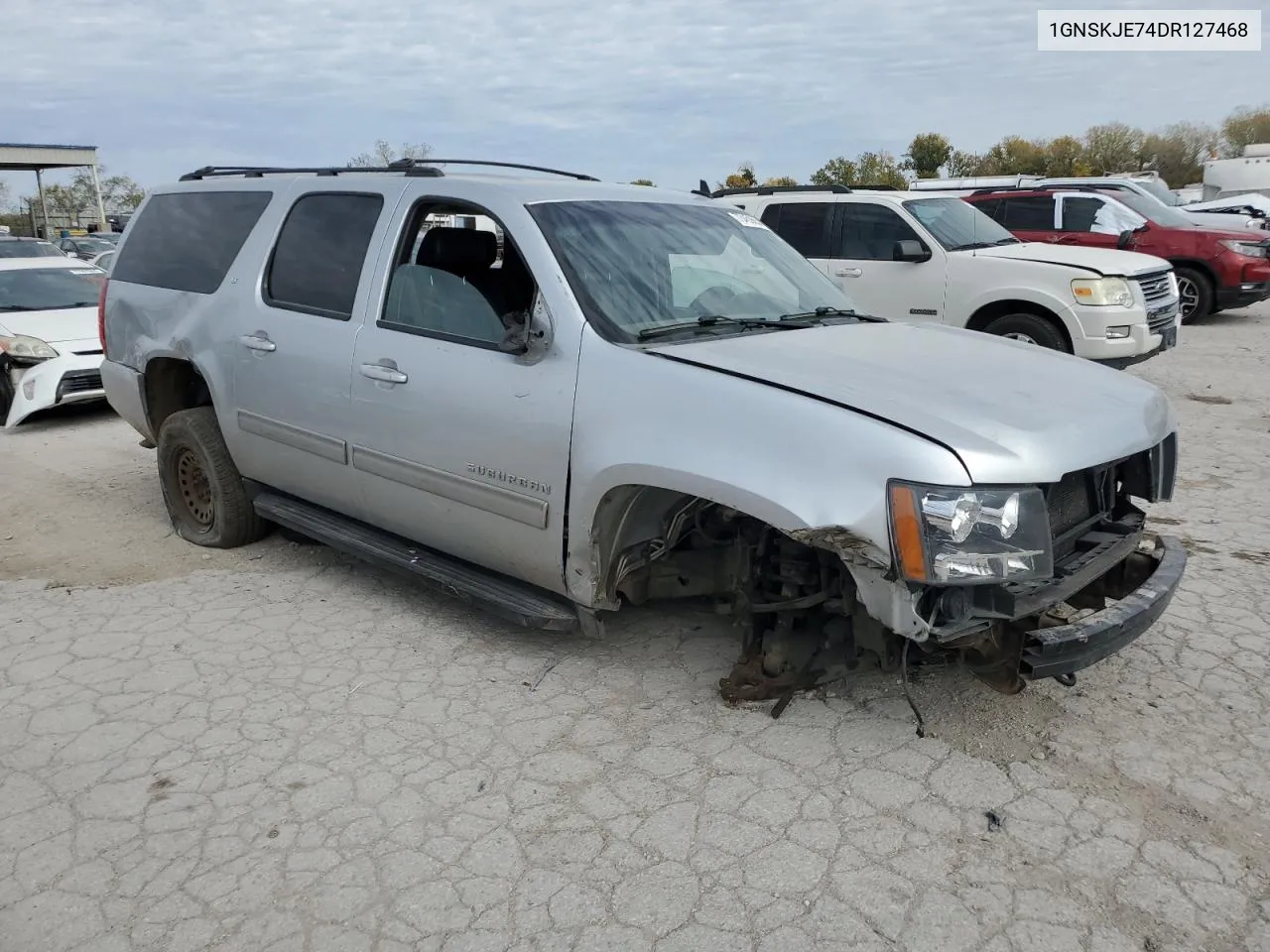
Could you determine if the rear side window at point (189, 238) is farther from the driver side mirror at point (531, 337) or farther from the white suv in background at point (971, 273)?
the white suv in background at point (971, 273)

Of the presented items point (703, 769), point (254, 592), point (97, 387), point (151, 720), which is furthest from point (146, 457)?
point (703, 769)

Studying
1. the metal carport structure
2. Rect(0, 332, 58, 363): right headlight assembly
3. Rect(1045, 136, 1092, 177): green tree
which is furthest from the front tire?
Rect(1045, 136, 1092, 177): green tree

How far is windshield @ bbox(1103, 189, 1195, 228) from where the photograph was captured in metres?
13.4

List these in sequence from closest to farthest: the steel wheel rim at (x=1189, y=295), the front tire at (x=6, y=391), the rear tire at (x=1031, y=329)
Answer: the rear tire at (x=1031, y=329), the front tire at (x=6, y=391), the steel wheel rim at (x=1189, y=295)

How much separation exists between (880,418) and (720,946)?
4.80 feet

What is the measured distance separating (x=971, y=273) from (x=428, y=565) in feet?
20.8

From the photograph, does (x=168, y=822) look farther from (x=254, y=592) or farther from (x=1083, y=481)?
(x=1083, y=481)

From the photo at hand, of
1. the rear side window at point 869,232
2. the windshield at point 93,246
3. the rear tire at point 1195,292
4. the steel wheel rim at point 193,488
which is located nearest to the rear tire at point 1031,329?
the rear side window at point 869,232

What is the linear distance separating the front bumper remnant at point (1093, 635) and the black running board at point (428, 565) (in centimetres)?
157

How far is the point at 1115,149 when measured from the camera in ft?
163

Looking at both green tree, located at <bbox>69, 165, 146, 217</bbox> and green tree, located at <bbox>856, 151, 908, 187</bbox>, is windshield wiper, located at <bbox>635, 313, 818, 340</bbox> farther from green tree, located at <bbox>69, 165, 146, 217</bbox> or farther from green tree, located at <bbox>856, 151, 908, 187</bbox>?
green tree, located at <bbox>69, 165, 146, 217</bbox>

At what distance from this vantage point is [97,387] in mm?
8727

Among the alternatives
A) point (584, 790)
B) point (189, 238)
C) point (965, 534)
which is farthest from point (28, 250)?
point (965, 534)

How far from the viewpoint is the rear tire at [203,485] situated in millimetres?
5020
